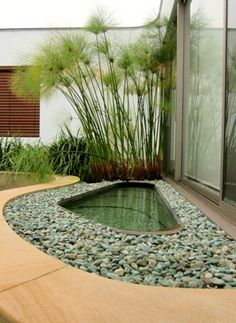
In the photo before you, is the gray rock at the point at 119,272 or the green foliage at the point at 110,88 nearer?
the gray rock at the point at 119,272

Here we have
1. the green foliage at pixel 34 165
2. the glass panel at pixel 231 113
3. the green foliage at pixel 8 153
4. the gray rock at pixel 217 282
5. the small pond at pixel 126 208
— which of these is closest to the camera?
the gray rock at pixel 217 282

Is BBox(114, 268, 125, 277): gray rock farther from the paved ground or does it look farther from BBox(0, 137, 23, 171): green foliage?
BBox(0, 137, 23, 171): green foliage

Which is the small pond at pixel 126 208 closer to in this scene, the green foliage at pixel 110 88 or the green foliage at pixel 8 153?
the green foliage at pixel 110 88

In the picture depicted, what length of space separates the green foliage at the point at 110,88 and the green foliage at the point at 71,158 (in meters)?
0.01

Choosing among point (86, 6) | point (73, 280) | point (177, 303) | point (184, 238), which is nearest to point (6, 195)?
point (184, 238)

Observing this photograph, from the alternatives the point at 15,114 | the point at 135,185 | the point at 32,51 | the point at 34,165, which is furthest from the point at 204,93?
the point at 15,114

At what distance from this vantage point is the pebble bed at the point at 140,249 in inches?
45.5

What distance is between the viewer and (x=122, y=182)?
4500 mm

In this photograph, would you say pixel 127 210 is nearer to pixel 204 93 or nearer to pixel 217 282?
pixel 204 93

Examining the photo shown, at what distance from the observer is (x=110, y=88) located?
4.71m

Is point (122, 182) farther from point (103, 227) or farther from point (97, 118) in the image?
point (103, 227)

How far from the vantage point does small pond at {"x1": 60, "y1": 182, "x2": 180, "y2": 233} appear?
2.20 metres

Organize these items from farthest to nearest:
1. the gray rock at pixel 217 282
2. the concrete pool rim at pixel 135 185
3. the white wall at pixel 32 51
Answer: the white wall at pixel 32 51 → the concrete pool rim at pixel 135 185 → the gray rock at pixel 217 282

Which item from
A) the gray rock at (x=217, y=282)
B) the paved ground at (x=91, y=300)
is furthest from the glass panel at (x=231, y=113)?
the paved ground at (x=91, y=300)
